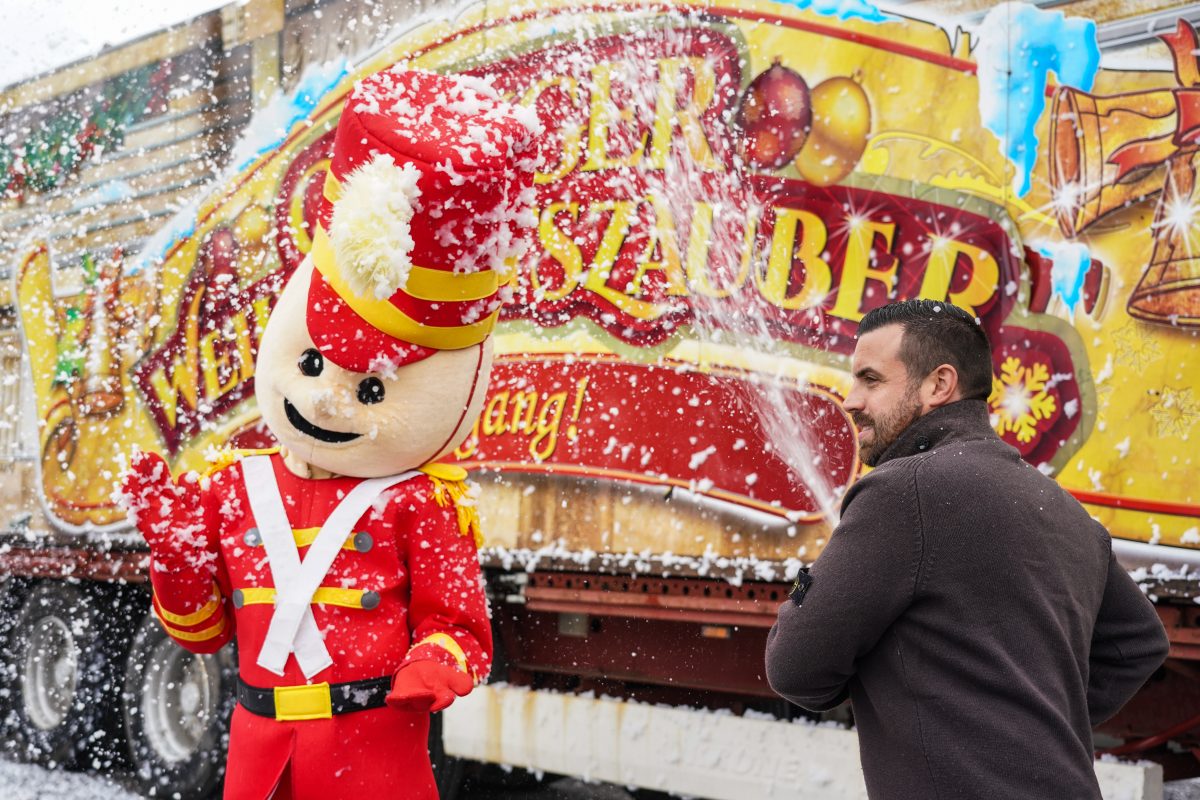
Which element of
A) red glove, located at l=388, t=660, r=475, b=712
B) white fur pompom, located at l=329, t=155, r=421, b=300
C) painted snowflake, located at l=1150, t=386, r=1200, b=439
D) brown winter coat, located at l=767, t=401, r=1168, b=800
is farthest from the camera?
painted snowflake, located at l=1150, t=386, r=1200, b=439

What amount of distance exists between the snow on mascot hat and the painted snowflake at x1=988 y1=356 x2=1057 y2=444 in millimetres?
1516

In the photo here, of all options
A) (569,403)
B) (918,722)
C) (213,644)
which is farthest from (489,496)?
(918,722)

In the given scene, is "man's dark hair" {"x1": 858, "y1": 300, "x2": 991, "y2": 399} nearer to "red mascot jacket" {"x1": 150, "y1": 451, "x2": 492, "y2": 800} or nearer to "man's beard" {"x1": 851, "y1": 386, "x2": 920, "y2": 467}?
"man's beard" {"x1": 851, "y1": 386, "x2": 920, "y2": 467}

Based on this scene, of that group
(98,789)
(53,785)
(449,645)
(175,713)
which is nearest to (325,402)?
(449,645)

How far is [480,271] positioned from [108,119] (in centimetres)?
383

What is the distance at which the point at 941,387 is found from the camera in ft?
6.06

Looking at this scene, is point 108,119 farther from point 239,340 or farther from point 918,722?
point 918,722

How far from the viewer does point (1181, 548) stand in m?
2.94

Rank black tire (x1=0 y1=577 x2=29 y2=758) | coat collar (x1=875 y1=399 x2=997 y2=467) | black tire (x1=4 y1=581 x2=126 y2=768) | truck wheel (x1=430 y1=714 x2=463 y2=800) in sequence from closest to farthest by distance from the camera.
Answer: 1. coat collar (x1=875 y1=399 x2=997 y2=467)
2. truck wheel (x1=430 y1=714 x2=463 y2=800)
3. black tire (x1=4 y1=581 x2=126 y2=768)
4. black tire (x1=0 y1=577 x2=29 y2=758)

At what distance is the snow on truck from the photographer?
10.1ft

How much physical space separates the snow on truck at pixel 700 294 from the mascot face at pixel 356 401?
0.30 metres

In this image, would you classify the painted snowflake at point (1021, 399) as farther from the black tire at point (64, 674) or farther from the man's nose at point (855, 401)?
the black tire at point (64, 674)

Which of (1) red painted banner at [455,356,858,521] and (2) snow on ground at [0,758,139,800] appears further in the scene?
(2) snow on ground at [0,758,139,800]

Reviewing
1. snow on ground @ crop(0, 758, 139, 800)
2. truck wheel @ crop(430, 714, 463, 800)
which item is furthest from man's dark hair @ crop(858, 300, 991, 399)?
snow on ground @ crop(0, 758, 139, 800)
